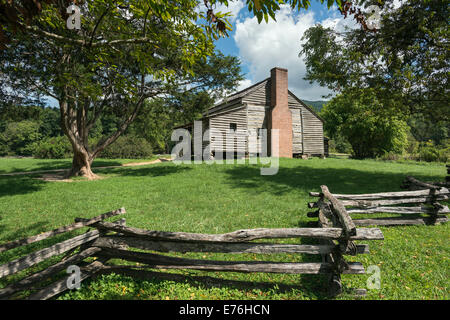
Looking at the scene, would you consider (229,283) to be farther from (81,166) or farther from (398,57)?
(81,166)

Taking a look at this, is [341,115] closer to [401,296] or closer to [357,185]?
[357,185]

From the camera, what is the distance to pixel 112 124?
71312 mm

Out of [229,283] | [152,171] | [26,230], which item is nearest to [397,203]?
[229,283]

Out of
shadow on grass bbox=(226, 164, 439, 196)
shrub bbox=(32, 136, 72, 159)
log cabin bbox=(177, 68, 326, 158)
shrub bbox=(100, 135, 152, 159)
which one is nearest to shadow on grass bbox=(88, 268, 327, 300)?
shadow on grass bbox=(226, 164, 439, 196)

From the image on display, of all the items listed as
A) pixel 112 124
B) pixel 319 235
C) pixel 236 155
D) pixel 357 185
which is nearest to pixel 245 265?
pixel 319 235

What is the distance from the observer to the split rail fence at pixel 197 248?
3.27 m

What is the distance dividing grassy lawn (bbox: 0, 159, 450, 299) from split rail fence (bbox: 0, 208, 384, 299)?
277mm

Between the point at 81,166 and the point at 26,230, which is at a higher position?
the point at 81,166

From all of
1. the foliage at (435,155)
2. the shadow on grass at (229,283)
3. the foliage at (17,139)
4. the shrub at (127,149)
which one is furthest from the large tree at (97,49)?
the foliage at (17,139)

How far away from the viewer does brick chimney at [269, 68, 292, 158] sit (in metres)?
22.7

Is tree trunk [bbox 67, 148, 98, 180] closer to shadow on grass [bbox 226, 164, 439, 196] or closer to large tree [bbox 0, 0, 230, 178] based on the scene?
large tree [bbox 0, 0, 230, 178]

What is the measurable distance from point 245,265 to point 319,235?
1.25 metres

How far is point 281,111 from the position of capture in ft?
75.5

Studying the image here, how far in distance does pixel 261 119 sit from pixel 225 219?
A: 1802 centimetres
